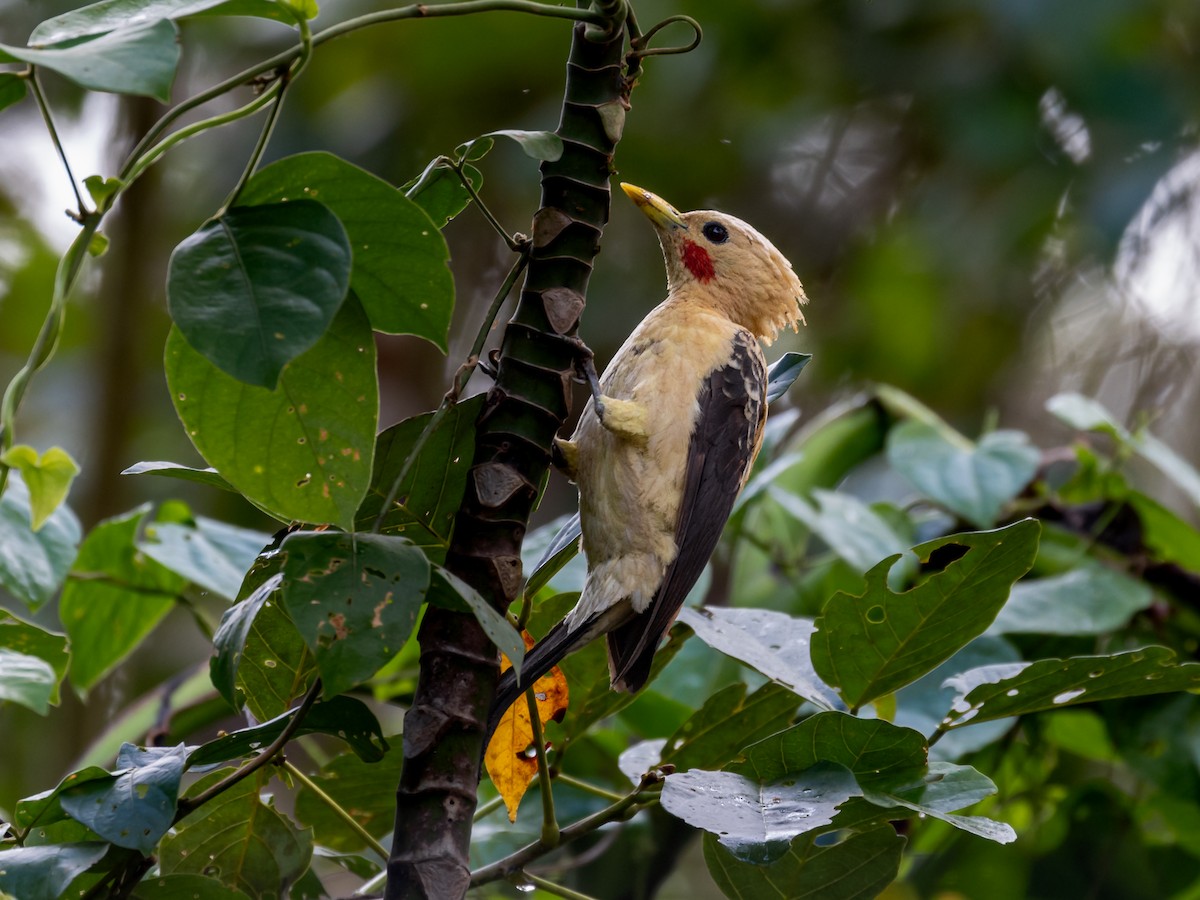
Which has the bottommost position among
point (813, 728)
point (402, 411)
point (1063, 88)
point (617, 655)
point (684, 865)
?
point (684, 865)

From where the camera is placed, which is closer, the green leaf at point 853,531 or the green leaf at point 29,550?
the green leaf at point 29,550

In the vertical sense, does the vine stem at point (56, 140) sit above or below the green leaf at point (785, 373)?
above

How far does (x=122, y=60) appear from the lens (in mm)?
897

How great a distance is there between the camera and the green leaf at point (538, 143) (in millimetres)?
1207

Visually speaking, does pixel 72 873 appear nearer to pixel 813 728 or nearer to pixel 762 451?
pixel 813 728

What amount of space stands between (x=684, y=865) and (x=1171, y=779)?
2.85 m

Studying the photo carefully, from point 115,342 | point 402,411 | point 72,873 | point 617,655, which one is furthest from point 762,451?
point 115,342

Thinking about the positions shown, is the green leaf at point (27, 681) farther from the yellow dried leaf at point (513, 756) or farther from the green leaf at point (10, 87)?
the green leaf at point (10, 87)

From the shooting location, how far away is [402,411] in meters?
5.07

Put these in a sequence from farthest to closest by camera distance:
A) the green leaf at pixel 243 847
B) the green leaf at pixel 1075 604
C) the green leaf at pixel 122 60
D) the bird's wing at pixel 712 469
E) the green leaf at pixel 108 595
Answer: the green leaf at pixel 1075 604
the green leaf at pixel 108 595
the bird's wing at pixel 712 469
the green leaf at pixel 243 847
the green leaf at pixel 122 60

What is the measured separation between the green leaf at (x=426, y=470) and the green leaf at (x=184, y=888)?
40 centimetres

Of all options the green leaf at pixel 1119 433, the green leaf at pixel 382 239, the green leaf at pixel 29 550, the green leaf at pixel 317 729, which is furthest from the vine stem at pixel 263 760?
the green leaf at pixel 1119 433

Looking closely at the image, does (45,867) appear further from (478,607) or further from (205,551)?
(205,551)

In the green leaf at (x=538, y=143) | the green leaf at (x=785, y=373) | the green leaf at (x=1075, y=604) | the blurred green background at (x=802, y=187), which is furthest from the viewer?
the blurred green background at (x=802, y=187)
